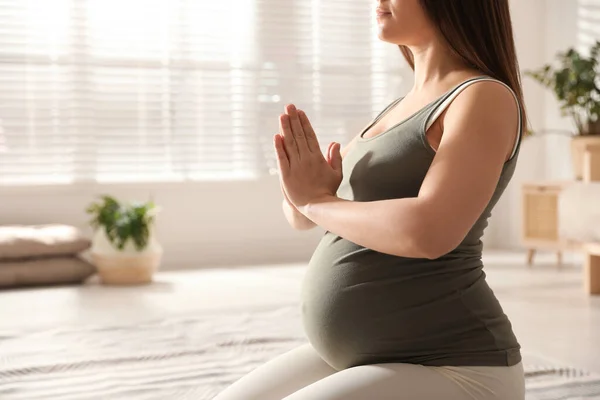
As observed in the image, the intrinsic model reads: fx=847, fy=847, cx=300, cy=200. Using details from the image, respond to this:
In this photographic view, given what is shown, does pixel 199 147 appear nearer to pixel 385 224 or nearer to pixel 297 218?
pixel 297 218

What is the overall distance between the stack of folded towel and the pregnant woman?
341 cm

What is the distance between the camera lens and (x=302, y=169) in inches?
45.8

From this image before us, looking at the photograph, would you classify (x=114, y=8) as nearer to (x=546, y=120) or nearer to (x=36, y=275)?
(x=36, y=275)

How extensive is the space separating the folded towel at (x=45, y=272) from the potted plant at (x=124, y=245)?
0.31 ft

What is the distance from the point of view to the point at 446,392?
42.6 inches

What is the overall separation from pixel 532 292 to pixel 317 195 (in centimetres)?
315

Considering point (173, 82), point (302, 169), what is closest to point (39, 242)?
point (173, 82)

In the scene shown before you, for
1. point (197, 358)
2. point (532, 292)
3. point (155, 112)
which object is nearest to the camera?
point (197, 358)

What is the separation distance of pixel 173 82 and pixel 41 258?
4.78ft

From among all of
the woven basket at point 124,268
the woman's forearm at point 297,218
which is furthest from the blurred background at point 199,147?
the woman's forearm at point 297,218

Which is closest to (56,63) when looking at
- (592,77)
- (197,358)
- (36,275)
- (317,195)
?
(36,275)

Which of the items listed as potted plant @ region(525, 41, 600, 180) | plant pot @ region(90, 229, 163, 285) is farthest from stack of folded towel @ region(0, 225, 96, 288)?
potted plant @ region(525, 41, 600, 180)

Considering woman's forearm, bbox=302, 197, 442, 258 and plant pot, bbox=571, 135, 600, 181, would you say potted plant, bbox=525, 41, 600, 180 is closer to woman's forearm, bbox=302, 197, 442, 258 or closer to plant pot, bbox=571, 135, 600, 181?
plant pot, bbox=571, 135, 600, 181

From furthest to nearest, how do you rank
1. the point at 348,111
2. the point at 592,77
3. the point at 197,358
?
the point at 348,111, the point at 592,77, the point at 197,358
